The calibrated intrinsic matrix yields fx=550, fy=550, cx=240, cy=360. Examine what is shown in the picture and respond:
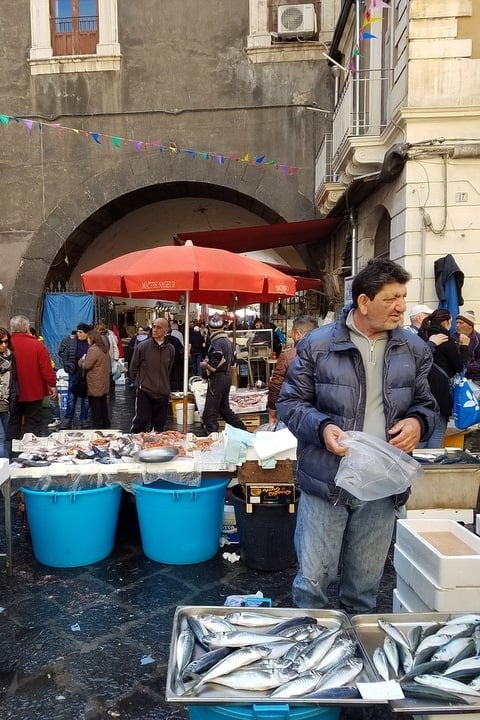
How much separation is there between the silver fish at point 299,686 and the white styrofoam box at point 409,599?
916 millimetres

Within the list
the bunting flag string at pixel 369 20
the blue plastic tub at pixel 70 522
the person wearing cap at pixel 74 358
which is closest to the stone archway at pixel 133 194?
the bunting flag string at pixel 369 20

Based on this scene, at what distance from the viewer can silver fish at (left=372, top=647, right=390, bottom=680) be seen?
2.11m

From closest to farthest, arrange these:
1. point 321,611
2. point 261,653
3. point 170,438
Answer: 1. point 261,653
2. point 321,611
3. point 170,438

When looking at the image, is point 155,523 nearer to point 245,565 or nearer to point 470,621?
point 245,565

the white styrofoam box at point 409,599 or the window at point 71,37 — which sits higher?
the window at point 71,37

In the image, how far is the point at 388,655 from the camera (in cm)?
220

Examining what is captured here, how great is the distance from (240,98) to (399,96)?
23.6 feet

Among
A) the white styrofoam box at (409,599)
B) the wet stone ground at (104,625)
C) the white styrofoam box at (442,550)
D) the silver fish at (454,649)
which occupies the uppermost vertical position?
the white styrofoam box at (442,550)

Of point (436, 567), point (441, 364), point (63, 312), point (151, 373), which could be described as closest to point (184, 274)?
point (151, 373)

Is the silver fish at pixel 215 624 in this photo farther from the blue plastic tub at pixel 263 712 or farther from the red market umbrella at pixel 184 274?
the red market umbrella at pixel 184 274

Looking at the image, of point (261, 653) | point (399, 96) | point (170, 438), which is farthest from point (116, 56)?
point (261, 653)

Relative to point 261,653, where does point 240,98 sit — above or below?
above

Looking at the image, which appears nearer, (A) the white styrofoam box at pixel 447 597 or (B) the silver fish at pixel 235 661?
(B) the silver fish at pixel 235 661

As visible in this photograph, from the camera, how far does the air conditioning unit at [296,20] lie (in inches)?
535
